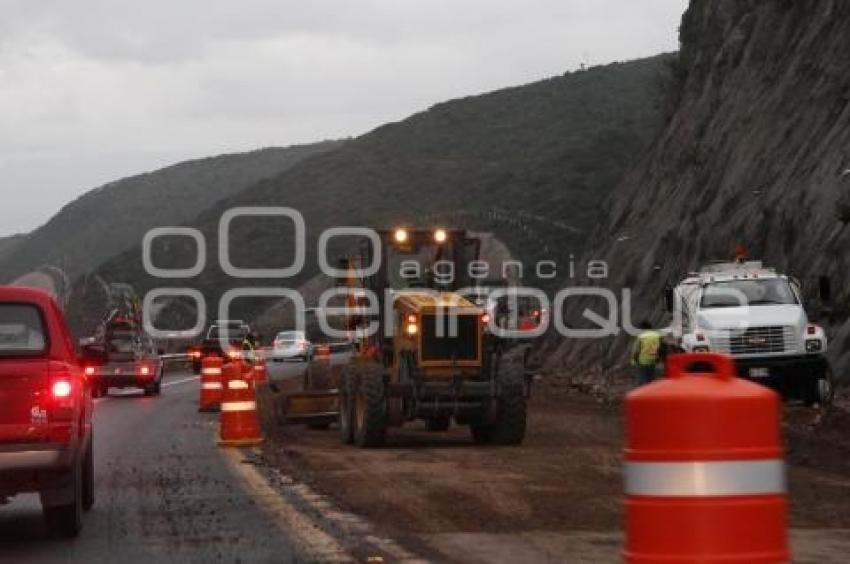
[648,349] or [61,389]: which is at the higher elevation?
[648,349]

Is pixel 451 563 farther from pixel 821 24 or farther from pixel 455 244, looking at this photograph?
pixel 821 24

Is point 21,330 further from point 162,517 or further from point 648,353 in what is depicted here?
point 648,353

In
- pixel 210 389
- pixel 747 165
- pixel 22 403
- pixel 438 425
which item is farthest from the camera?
pixel 747 165

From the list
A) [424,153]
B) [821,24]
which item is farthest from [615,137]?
[821,24]

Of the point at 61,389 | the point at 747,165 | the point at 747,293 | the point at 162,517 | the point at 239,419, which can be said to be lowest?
the point at 162,517

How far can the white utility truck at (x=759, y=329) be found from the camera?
26.4 meters

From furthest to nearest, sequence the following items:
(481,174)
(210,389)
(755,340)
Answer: (481,174) < (210,389) < (755,340)

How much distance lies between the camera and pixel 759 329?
27.1m

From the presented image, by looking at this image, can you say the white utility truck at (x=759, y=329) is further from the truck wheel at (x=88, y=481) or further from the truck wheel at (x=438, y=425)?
the truck wheel at (x=88, y=481)

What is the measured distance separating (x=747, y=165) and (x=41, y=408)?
30995mm

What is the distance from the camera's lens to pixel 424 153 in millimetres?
142125

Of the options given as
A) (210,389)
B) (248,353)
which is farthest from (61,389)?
(248,353)

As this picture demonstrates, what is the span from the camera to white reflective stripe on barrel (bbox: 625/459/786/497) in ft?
15.5

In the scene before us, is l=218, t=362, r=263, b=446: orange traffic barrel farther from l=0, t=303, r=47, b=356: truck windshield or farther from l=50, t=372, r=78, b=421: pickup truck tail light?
l=50, t=372, r=78, b=421: pickup truck tail light
